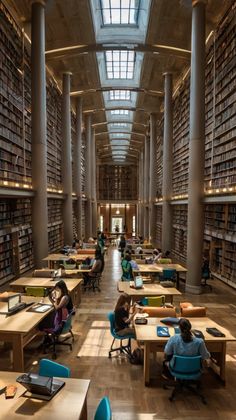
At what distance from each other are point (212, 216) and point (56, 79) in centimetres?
990

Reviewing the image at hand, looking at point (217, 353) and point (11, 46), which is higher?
point (11, 46)

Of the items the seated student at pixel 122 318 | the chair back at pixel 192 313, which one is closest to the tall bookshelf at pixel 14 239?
the seated student at pixel 122 318

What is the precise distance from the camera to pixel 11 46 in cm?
909

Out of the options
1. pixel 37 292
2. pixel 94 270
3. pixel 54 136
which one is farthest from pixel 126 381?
pixel 54 136

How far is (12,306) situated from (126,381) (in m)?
1.87

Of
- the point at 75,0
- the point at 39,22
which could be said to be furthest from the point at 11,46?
the point at 75,0

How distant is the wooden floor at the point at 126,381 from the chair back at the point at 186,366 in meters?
0.35

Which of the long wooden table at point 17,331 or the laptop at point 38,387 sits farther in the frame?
the long wooden table at point 17,331

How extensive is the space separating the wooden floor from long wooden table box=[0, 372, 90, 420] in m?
0.99

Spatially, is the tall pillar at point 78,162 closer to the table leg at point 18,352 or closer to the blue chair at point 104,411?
the table leg at point 18,352

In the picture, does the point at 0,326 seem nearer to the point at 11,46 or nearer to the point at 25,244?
the point at 25,244

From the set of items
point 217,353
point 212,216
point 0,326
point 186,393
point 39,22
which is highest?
point 39,22

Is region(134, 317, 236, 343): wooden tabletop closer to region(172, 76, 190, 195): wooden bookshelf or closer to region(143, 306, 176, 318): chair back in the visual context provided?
region(143, 306, 176, 318): chair back

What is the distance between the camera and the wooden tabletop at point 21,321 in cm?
376
